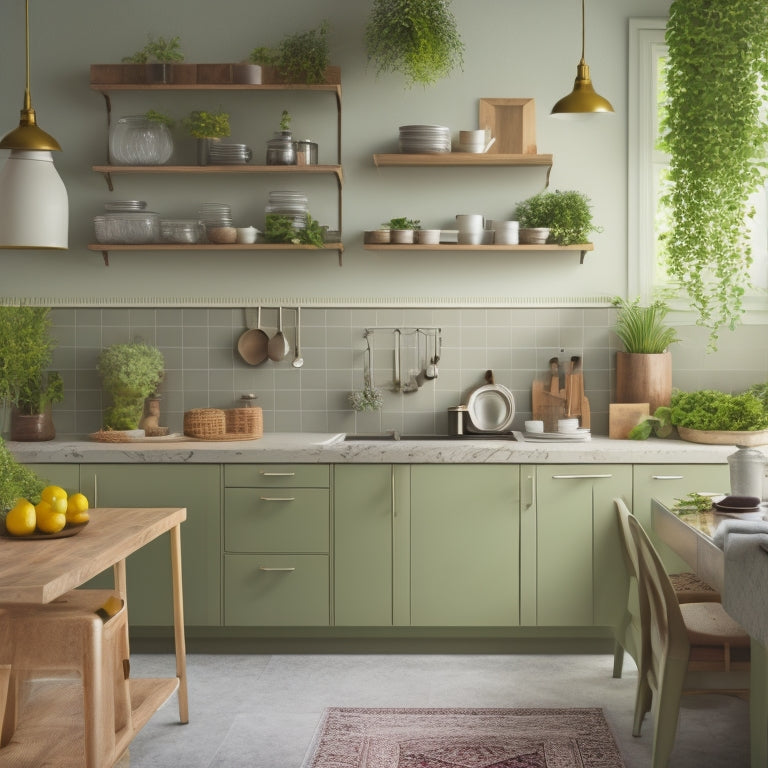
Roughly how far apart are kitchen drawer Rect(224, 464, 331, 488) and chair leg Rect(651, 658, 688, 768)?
184 centimetres

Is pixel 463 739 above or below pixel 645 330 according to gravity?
below

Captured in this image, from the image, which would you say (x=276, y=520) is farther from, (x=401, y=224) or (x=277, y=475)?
(x=401, y=224)

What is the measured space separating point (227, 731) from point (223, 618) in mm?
901

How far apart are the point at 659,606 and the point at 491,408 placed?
82.5 inches

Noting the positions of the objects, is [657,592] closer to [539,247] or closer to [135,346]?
[539,247]

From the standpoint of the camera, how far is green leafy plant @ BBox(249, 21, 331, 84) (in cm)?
470

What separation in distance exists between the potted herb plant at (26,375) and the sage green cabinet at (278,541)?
107cm

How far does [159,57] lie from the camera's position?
4.77m

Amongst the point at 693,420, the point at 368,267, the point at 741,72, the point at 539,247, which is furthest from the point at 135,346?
the point at 741,72

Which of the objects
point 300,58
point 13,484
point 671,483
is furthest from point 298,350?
point 13,484

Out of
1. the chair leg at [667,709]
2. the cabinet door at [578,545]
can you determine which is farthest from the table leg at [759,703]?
the cabinet door at [578,545]

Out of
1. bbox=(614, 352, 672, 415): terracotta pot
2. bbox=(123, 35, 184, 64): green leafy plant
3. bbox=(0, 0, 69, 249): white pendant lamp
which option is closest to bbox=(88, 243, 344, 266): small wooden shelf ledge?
bbox=(123, 35, 184, 64): green leafy plant

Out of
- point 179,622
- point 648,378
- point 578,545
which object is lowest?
point 179,622

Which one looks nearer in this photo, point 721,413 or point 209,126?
point 721,413
